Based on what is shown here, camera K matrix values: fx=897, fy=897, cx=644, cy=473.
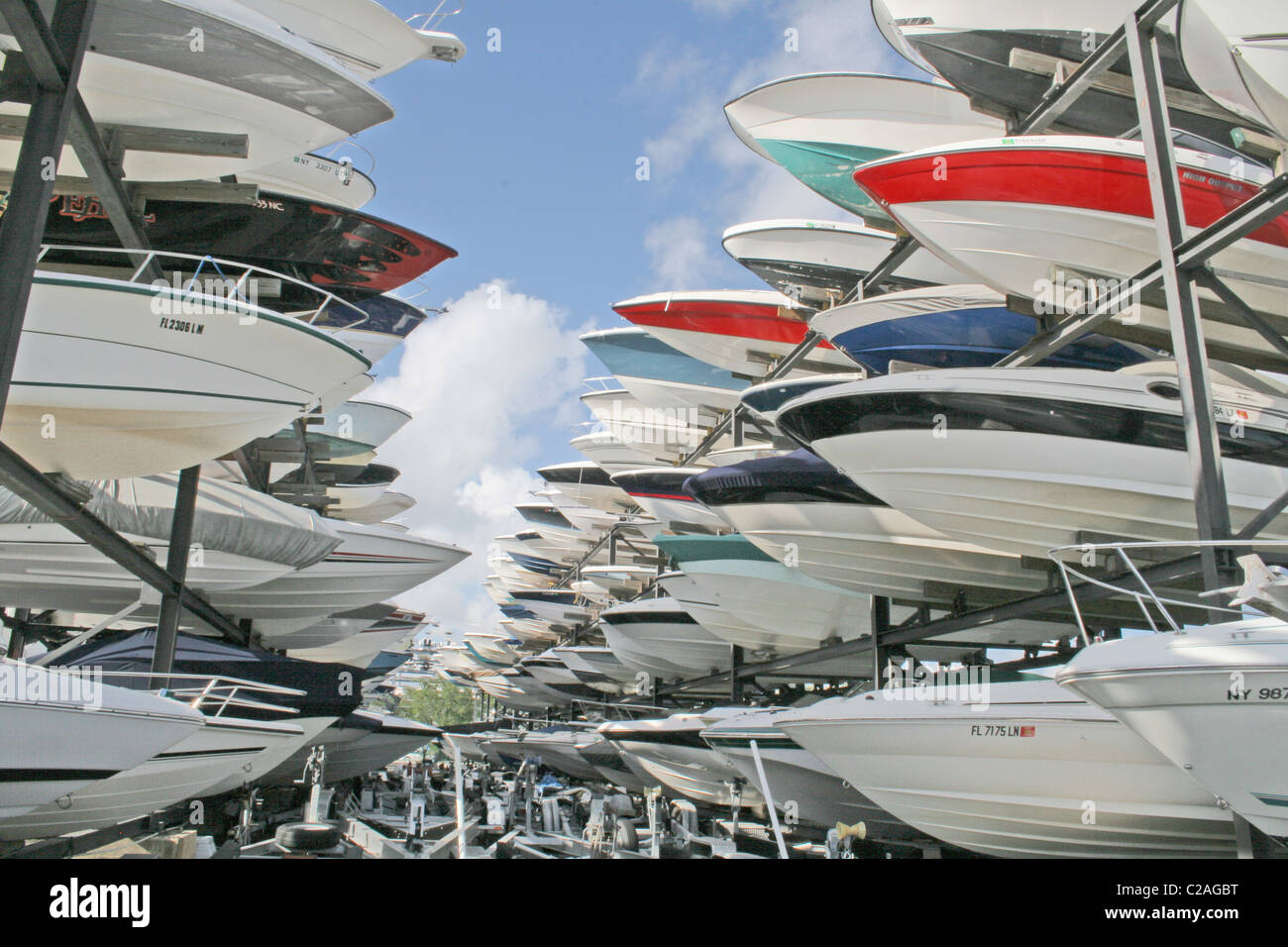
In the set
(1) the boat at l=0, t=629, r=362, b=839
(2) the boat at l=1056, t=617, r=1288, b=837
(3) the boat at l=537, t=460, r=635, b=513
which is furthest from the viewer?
(3) the boat at l=537, t=460, r=635, b=513

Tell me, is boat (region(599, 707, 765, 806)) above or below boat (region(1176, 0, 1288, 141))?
below

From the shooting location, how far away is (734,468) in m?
7.72

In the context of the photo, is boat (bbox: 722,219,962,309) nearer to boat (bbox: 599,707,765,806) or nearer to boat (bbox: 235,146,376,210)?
boat (bbox: 235,146,376,210)

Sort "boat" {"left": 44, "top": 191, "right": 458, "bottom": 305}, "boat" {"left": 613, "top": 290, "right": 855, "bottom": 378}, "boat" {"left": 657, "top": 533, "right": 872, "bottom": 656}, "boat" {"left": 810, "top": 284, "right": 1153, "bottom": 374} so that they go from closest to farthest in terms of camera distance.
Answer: "boat" {"left": 44, "top": 191, "right": 458, "bottom": 305}
"boat" {"left": 810, "top": 284, "right": 1153, "bottom": 374}
"boat" {"left": 657, "top": 533, "right": 872, "bottom": 656}
"boat" {"left": 613, "top": 290, "right": 855, "bottom": 378}

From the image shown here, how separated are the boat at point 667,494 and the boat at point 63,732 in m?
7.71

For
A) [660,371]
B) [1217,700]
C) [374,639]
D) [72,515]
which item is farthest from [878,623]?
[374,639]

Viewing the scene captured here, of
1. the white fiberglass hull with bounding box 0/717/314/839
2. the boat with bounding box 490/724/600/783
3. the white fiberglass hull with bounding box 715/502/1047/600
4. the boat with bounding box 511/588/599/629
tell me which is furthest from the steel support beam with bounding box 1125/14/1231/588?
the boat with bounding box 511/588/599/629

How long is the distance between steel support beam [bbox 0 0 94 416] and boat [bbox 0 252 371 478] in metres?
1.00

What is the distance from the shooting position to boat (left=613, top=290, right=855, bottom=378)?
11.2m

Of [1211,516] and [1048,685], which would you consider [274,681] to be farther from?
[1211,516]

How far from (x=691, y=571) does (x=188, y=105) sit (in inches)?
257

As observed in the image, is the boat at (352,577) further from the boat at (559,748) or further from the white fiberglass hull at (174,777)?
the boat at (559,748)

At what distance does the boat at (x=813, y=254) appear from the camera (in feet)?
31.4

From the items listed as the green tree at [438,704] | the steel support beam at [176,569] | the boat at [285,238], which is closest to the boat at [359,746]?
the steel support beam at [176,569]
